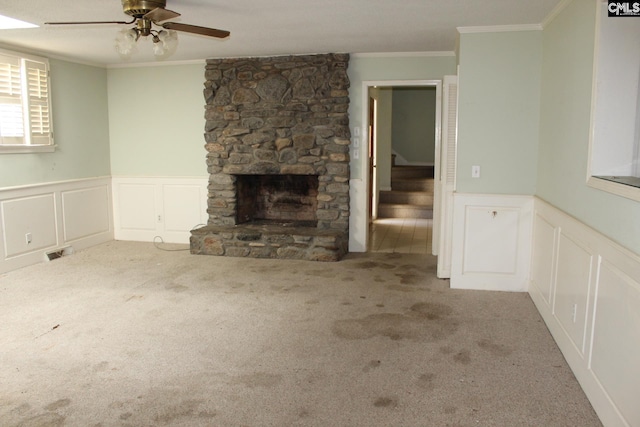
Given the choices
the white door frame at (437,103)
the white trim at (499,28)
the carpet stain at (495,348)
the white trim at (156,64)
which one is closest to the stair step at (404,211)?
the white door frame at (437,103)

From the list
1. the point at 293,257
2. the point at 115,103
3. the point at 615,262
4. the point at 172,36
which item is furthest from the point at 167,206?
the point at 615,262

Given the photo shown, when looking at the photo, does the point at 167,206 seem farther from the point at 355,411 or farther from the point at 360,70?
the point at 355,411

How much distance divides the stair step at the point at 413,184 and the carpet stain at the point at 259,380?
6.77m

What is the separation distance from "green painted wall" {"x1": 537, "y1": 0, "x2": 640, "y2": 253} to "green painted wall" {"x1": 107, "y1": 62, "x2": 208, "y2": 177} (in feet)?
13.0

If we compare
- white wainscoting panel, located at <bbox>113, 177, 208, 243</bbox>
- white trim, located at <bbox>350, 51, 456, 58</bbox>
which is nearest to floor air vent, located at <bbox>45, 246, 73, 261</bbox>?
white wainscoting panel, located at <bbox>113, 177, 208, 243</bbox>

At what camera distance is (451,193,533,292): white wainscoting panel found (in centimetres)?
444

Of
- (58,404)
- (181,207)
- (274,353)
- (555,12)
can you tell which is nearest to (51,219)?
(181,207)

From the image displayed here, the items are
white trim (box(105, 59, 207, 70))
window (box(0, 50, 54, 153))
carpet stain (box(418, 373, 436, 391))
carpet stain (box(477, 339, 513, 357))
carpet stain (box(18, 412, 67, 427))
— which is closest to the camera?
carpet stain (box(18, 412, 67, 427))

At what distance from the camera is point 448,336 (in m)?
3.51

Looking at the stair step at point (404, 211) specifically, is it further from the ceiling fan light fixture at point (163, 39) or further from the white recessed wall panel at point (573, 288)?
the ceiling fan light fixture at point (163, 39)

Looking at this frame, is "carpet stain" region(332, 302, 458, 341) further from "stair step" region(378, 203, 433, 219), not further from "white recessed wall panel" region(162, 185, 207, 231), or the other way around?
"stair step" region(378, 203, 433, 219)

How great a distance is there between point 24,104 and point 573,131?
5.16 metres

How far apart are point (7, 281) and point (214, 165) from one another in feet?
8.09

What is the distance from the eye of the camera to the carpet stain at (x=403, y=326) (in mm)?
3523
